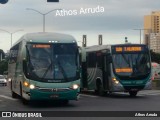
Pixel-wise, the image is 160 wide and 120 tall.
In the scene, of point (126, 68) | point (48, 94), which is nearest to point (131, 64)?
point (126, 68)

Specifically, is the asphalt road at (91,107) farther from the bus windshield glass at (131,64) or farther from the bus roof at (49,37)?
the bus windshield glass at (131,64)

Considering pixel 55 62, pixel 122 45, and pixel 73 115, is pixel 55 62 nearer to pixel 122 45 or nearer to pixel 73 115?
pixel 73 115

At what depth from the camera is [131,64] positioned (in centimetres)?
2820

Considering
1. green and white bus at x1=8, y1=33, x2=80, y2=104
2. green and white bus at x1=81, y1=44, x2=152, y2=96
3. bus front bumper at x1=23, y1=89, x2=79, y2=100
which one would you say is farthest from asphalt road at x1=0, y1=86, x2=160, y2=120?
green and white bus at x1=81, y1=44, x2=152, y2=96

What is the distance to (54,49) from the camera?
68.3 ft

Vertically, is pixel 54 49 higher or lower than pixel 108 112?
higher

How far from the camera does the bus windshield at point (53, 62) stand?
20.3 m

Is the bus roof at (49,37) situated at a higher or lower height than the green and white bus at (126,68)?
higher

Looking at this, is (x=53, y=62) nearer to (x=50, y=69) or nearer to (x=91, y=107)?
(x=50, y=69)

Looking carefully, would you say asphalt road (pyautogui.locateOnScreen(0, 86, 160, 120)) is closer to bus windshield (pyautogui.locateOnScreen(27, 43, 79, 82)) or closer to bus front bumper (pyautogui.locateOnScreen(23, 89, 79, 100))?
bus front bumper (pyautogui.locateOnScreen(23, 89, 79, 100))

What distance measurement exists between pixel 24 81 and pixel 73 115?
4.35m

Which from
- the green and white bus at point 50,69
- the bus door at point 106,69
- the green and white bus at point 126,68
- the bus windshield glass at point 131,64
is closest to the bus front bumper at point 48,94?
the green and white bus at point 50,69

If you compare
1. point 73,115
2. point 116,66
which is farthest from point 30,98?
point 116,66

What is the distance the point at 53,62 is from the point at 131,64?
8680mm
